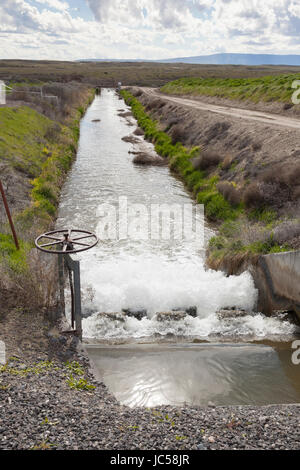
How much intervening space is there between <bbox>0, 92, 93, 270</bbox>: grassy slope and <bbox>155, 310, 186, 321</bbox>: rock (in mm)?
3996

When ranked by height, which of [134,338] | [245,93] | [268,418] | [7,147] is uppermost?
[245,93]

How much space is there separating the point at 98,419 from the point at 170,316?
16.5ft

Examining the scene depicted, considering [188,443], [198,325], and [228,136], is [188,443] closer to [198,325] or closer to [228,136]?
[198,325]

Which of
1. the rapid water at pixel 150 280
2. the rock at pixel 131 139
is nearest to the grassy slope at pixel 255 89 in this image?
the rock at pixel 131 139

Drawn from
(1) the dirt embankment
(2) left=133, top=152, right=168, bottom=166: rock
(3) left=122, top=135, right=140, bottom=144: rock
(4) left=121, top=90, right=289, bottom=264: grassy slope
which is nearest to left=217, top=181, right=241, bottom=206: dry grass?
(4) left=121, top=90, right=289, bottom=264: grassy slope

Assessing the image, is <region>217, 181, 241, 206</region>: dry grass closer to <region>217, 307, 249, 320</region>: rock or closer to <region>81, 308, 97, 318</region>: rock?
<region>217, 307, 249, 320</region>: rock

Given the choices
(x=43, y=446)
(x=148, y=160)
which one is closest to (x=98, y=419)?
(x=43, y=446)

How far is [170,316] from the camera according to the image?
11.2 metres

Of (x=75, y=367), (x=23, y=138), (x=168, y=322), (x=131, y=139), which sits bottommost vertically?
(x=168, y=322)

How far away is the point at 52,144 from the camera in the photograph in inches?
1139

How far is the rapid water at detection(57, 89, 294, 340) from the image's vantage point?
10.9m

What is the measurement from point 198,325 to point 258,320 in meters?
1.80

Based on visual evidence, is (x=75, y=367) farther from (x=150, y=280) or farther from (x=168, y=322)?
(x=150, y=280)

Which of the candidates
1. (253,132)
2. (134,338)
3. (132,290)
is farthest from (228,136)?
(134,338)
